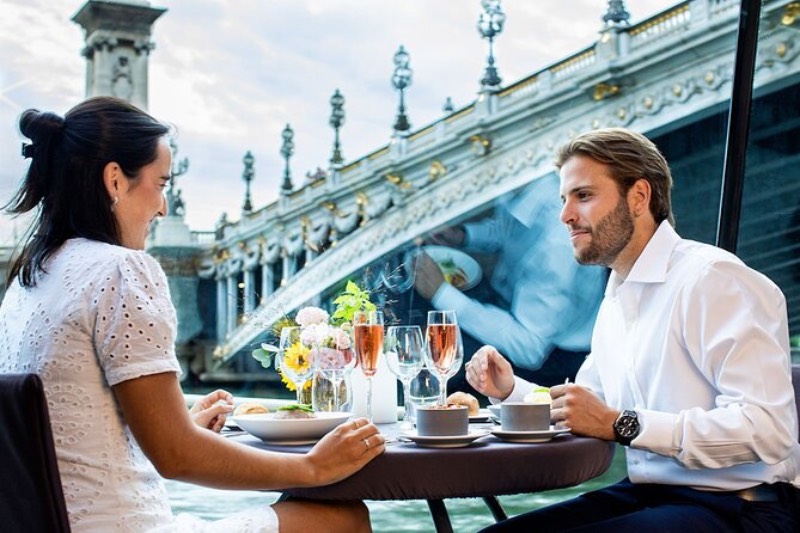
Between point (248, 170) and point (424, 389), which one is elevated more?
point (248, 170)

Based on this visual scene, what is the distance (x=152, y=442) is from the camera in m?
1.09

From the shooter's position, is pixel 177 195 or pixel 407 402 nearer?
pixel 407 402

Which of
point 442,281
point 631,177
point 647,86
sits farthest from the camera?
point 442,281

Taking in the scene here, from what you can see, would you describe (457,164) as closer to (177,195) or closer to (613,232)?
(177,195)

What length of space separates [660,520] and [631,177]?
1.77ft

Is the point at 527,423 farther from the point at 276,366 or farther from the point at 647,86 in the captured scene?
the point at 647,86

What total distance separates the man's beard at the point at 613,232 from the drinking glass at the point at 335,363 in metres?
0.43

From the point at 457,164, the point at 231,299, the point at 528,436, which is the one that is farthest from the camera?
the point at 231,299

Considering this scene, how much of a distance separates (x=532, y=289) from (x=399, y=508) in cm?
817

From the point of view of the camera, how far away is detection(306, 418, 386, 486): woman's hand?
117 cm

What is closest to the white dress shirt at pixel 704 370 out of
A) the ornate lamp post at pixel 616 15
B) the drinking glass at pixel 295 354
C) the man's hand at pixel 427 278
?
the drinking glass at pixel 295 354

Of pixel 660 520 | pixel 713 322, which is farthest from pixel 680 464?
pixel 713 322

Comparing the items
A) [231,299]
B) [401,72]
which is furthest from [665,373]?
[231,299]

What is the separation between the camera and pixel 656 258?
152 cm
